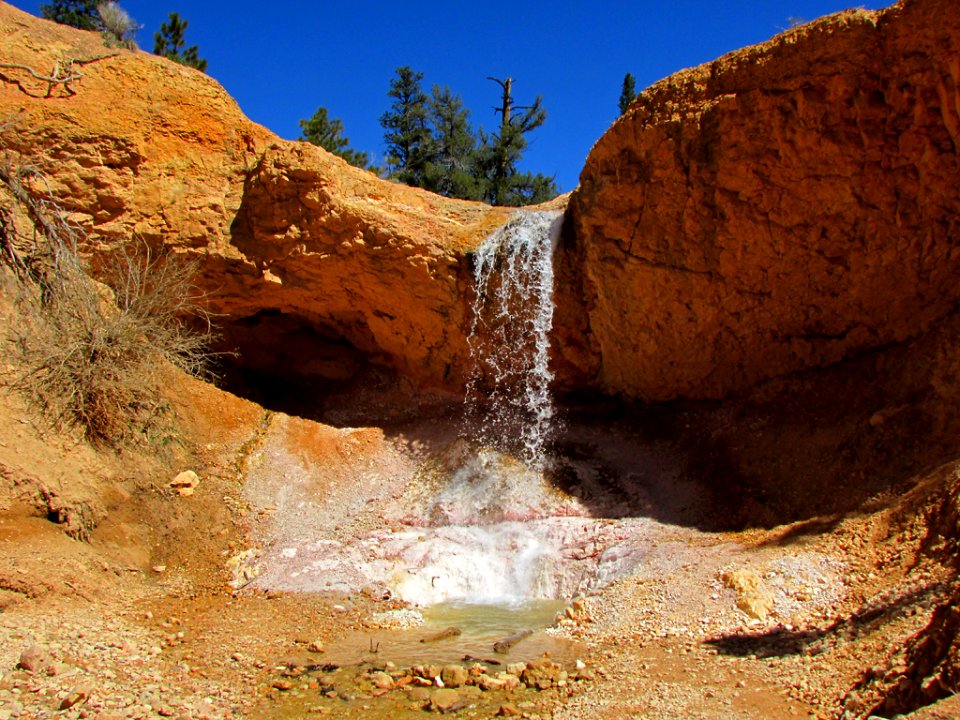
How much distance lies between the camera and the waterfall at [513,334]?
37.6 ft

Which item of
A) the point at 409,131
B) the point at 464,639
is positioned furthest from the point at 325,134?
the point at 464,639

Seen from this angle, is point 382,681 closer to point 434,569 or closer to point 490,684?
point 490,684

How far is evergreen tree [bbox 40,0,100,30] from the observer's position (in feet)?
63.8

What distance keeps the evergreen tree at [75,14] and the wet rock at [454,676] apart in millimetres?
19679

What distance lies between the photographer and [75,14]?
19.6m

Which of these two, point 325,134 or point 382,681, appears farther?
point 325,134

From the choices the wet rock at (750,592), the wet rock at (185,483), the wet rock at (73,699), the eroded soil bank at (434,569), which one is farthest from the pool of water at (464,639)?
the wet rock at (185,483)

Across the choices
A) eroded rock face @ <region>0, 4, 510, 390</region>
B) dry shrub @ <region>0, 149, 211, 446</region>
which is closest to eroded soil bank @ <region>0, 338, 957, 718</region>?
dry shrub @ <region>0, 149, 211, 446</region>

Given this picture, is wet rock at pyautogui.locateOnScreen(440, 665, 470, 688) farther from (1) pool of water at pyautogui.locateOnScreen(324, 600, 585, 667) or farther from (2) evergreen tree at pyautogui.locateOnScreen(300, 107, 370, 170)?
(2) evergreen tree at pyautogui.locateOnScreen(300, 107, 370, 170)

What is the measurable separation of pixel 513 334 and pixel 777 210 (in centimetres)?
427

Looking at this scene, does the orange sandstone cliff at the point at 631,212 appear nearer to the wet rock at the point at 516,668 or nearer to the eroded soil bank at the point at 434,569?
the eroded soil bank at the point at 434,569

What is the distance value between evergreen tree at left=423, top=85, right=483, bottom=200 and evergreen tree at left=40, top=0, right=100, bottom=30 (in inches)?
→ 381

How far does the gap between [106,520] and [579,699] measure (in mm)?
5481

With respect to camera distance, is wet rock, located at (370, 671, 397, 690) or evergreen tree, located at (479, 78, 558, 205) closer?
wet rock, located at (370, 671, 397, 690)
